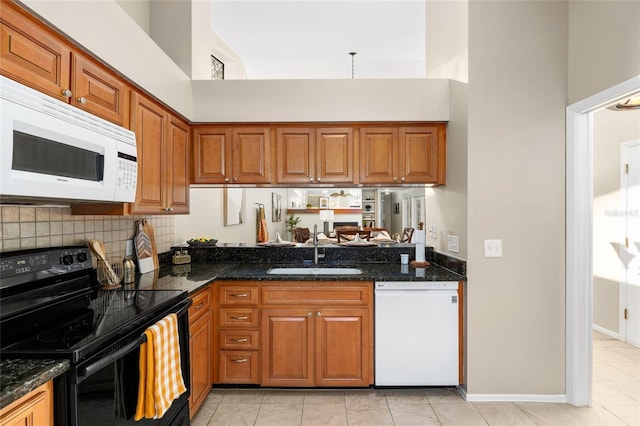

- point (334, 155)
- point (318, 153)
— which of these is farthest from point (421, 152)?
point (318, 153)

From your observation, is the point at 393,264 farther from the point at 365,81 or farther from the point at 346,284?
the point at 365,81

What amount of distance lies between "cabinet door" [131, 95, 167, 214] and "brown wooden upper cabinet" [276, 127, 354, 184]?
3.07 ft

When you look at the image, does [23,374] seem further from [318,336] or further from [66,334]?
[318,336]

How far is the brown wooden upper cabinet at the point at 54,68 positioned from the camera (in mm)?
1356

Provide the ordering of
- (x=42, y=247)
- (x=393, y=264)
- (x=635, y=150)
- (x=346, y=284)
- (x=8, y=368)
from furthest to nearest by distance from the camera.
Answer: (x=635, y=150) → (x=393, y=264) → (x=346, y=284) → (x=42, y=247) → (x=8, y=368)

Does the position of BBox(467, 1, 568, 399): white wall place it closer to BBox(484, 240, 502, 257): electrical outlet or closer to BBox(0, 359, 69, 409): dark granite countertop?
BBox(484, 240, 502, 257): electrical outlet

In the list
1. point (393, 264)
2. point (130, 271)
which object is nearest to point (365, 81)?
point (393, 264)

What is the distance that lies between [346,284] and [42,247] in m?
1.85

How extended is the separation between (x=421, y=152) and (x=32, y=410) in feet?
9.28

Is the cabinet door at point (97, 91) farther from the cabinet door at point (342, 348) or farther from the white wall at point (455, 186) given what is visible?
the white wall at point (455, 186)

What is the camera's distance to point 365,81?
3.00 metres

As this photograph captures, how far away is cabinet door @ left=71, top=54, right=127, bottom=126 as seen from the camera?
5.66ft

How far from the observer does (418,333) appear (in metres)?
2.70

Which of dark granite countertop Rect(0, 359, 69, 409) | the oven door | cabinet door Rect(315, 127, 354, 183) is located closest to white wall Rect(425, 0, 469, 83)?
cabinet door Rect(315, 127, 354, 183)
